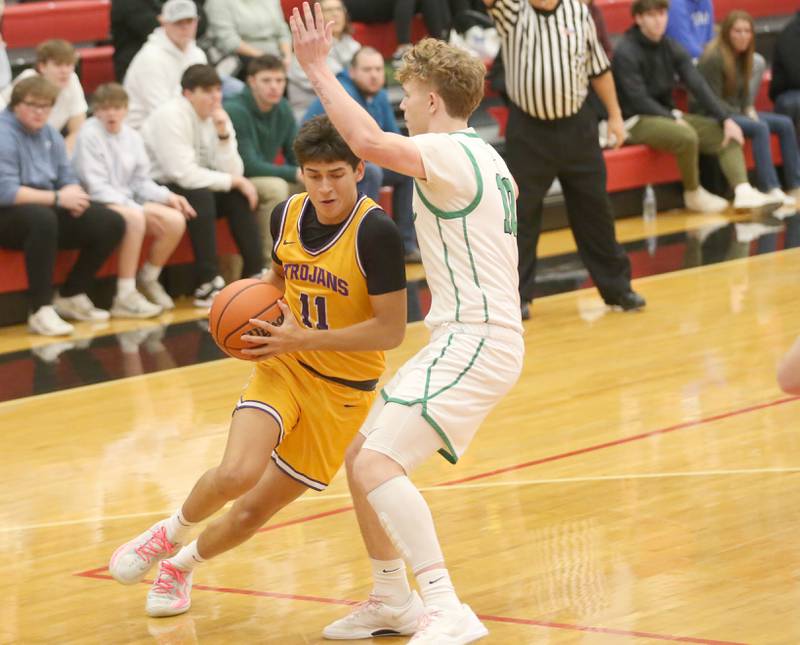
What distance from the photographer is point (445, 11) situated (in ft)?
43.8

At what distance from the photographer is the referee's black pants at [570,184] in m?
8.83

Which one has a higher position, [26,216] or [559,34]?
[559,34]

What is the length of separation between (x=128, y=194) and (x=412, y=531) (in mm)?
6541

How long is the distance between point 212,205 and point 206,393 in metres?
2.81

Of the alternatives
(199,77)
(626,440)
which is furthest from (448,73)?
(199,77)

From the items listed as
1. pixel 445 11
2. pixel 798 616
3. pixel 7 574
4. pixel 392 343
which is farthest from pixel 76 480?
pixel 445 11

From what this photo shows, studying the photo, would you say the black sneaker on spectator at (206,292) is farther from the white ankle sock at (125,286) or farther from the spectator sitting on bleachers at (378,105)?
the spectator sitting on bleachers at (378,105)

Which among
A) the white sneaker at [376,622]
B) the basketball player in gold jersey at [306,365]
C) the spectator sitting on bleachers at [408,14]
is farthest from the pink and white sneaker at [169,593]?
the spectator sitting on bleachers at [408,14]

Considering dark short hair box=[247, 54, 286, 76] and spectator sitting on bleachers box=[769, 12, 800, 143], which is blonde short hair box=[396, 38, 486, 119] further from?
spectator sitting on bleachers box=[769, 12, 800, 143]

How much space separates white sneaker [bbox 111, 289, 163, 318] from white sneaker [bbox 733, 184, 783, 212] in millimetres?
5551

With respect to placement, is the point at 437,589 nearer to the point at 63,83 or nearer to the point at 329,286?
the point at 329,286

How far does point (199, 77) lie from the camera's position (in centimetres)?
1027

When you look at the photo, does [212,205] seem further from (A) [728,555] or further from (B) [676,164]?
(A) [728,555]

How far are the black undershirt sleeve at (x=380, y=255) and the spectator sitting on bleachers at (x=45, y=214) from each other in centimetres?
533
